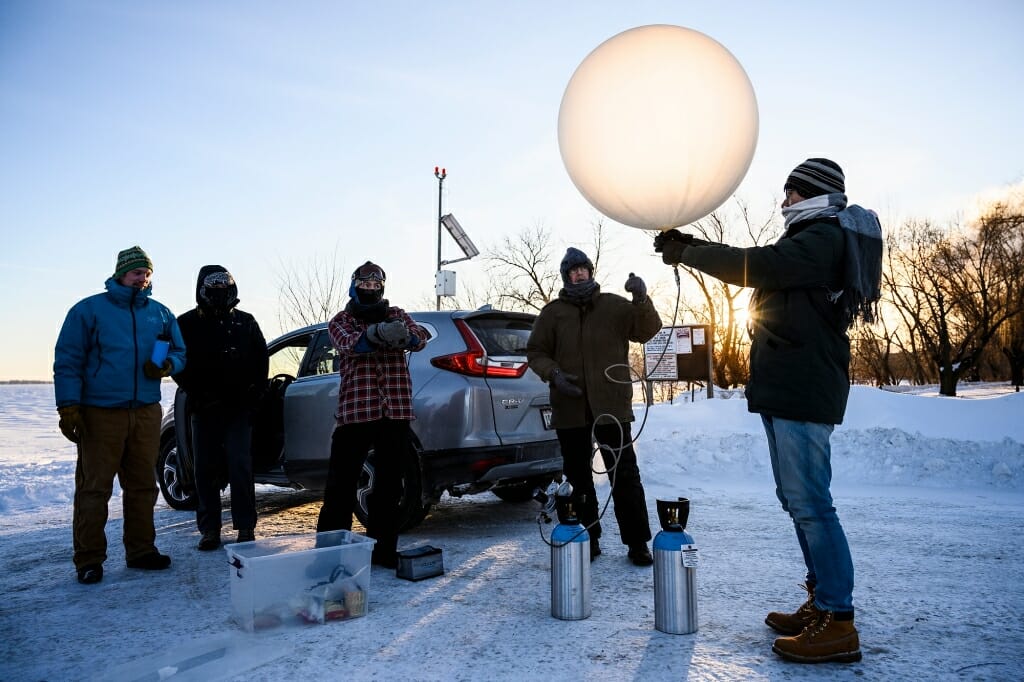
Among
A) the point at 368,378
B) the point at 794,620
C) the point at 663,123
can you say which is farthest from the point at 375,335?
the point at 794,620

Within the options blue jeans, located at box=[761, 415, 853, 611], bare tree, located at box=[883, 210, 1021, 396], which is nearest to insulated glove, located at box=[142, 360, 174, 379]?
blue jeans, located at box=[761, 415, 853, 611]

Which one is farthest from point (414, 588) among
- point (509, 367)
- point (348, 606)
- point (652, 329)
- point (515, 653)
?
point (652, 329)

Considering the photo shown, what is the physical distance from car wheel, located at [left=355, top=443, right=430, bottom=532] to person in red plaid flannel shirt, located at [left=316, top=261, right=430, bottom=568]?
0.45m

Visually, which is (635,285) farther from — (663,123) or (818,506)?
(818,506)

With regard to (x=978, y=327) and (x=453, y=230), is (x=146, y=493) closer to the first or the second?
(x=453, y=230)

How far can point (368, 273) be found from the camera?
4176 mm

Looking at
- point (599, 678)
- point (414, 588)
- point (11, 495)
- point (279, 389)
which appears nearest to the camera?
point (599, 678)

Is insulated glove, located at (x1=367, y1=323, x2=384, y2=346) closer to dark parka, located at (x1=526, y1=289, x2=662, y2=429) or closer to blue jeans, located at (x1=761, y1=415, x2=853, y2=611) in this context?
dark parka, located at (x1=526, y1=289, x2=662, y2=429)

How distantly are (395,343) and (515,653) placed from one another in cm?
187

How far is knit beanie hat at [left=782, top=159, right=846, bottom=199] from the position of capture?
9.16 ft

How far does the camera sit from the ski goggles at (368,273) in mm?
4168

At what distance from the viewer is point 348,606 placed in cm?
329

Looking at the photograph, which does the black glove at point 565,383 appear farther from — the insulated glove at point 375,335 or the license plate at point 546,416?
the insulated glove at point 375,335

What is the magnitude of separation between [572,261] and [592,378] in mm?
769
